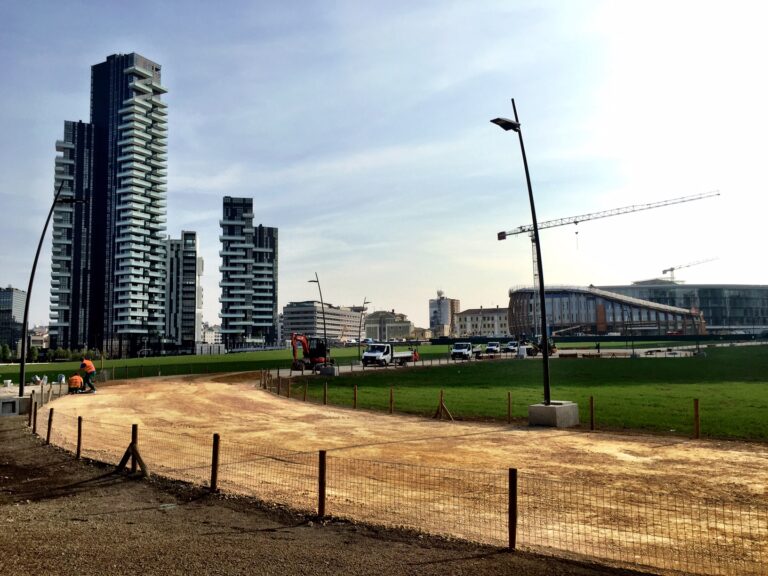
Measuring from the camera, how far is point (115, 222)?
616ft

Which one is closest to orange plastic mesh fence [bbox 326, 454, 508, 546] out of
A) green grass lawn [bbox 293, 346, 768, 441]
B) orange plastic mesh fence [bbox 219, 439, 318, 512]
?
orange plastic mesh fence [bbox 219, 439, 318, 512]

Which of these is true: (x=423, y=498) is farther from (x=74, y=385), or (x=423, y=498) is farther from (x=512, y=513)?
(x=74, y=385)

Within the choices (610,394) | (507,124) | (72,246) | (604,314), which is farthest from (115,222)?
(507,124)

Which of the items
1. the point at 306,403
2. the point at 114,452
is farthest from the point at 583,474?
the point at 306,403

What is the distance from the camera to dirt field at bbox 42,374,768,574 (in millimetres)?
8852

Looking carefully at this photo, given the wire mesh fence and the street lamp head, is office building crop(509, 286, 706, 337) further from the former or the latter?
the wire mesh fence

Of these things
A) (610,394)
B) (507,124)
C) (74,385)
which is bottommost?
(610,394)

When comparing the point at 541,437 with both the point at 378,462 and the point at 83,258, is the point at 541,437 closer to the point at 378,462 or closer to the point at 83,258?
the point at 378,462

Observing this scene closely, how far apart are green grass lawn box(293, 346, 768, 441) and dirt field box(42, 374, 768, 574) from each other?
9.42 feet

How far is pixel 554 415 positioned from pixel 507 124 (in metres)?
10.7

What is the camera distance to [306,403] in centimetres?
2992

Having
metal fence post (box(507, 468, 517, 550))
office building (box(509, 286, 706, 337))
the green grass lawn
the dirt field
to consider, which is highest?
office building (box(509, 286, 706, 337))

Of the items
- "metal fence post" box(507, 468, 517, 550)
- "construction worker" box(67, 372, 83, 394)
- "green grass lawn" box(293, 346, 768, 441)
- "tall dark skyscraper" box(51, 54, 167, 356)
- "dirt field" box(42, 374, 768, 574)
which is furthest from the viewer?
"tall dark skyscraper" box(51, 54, 167, 356)

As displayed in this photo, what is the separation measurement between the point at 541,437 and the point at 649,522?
921 cm
